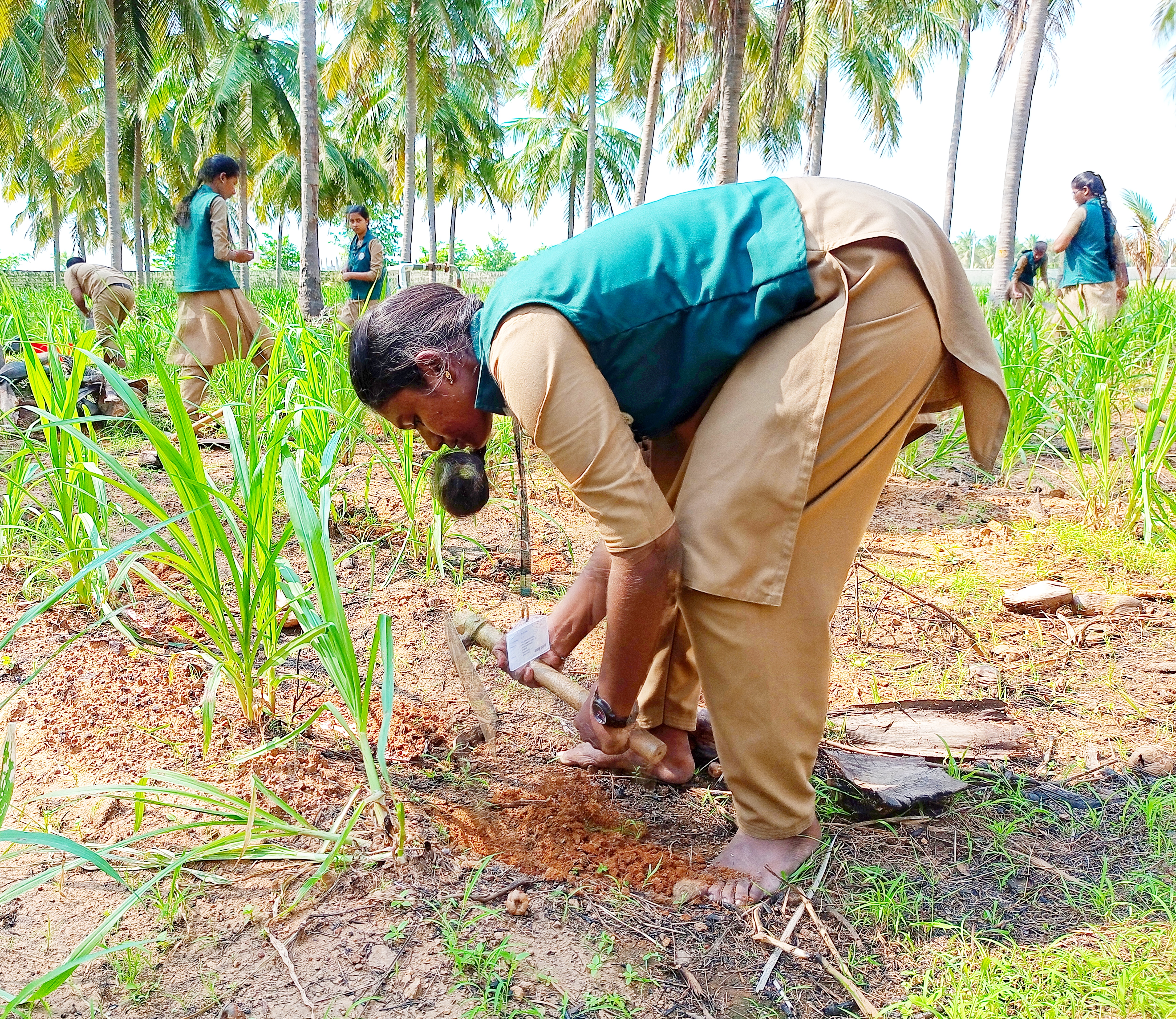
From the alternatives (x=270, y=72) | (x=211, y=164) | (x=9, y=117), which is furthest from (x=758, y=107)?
(x=211, y=164)

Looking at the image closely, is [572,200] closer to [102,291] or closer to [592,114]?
[592,114]

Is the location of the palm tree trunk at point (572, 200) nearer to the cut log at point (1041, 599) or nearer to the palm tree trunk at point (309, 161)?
the palm tree trunk at point (309, 161)

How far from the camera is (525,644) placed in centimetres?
162

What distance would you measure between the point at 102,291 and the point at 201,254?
1684mm

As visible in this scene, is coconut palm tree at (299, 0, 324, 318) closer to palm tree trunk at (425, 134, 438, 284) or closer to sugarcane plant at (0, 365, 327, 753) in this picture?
sugarcane plant at (0, 365, 327, 753)

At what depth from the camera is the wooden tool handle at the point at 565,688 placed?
1.51 meters

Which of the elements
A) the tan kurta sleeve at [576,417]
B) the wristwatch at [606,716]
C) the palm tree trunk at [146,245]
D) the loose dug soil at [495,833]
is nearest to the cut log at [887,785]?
the loose dug soil at [495,833]

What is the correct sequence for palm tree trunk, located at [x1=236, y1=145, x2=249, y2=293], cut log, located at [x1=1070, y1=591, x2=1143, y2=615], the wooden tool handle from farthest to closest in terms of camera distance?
palm tree trunk, located at [x1=236, y1=145, x2=249, y2=293] → cut log, located at [x1=1070, y1=591, x2=1143, y2=615] → the wooden tool handle

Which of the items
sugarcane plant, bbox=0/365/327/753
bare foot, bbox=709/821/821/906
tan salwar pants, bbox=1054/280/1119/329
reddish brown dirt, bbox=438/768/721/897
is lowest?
reddish brown dirt, bbox=438/768/721/897

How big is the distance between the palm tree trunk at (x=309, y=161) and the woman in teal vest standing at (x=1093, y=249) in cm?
556

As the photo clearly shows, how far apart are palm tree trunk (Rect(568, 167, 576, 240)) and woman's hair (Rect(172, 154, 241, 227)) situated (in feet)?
76.9

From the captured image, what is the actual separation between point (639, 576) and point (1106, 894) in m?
0.92

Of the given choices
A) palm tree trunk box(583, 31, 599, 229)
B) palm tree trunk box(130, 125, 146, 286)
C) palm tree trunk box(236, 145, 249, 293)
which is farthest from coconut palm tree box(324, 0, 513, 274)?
palm tree trunk box(130, 125, 146, 286)

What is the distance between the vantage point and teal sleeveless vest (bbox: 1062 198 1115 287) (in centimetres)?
518
